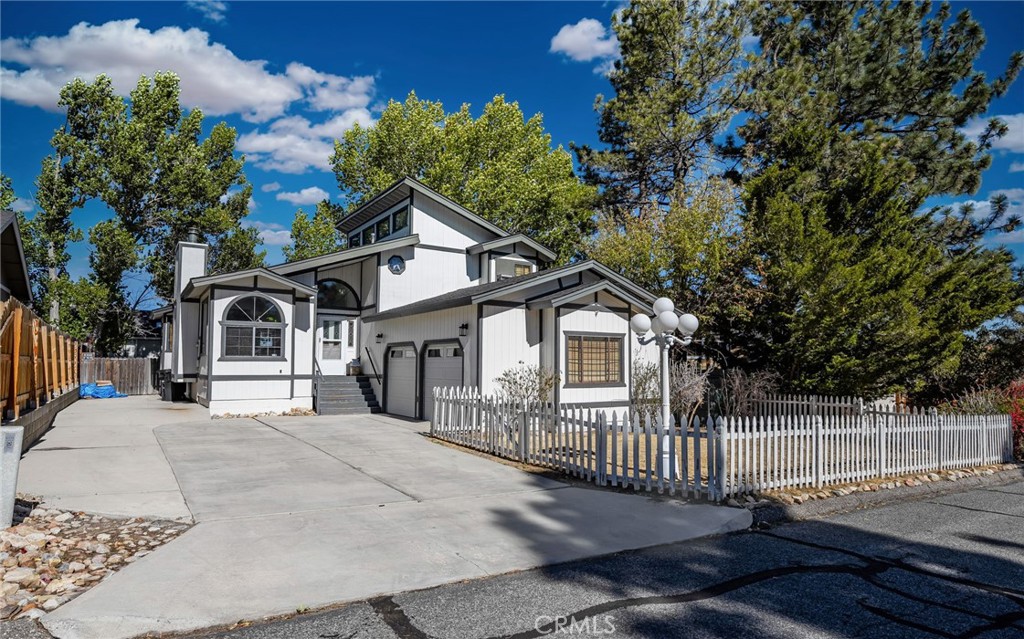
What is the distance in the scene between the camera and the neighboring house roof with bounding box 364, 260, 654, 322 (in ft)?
48.5

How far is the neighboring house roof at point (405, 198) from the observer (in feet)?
66.4

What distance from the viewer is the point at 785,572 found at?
5.28 m

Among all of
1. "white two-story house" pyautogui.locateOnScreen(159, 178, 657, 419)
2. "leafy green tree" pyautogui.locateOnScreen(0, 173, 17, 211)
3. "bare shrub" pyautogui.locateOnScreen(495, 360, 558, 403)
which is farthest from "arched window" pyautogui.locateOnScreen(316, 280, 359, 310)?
"leafy green tree" pyautogui.locateOnScreen(0, 173, 17, 211)

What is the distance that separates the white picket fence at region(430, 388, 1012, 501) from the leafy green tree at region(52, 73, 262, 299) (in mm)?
24108

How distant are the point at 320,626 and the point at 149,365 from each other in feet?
95.0

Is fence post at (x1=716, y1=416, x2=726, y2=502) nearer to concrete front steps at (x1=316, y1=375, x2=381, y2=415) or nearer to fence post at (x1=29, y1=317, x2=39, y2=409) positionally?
fence post at (x1=29, y1=317, x2=39, y2=409)

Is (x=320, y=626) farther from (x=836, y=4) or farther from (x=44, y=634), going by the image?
(x=836, y=4)

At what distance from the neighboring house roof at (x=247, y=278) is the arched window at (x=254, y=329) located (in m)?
0.64

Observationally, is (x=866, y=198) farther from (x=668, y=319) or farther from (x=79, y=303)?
(x=79, y=303)

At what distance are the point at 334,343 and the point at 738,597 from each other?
17.6m

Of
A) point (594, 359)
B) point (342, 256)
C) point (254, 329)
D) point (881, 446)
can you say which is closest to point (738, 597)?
point (881, 446)

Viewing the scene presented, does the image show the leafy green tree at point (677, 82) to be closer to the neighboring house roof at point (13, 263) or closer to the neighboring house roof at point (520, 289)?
the neighboring house roof at point (520, 289)

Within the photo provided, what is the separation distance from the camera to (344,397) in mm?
18812

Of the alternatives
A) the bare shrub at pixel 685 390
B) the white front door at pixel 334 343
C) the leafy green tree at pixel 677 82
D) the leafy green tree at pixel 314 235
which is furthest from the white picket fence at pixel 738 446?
the leafy green tree at pixel 314 235
